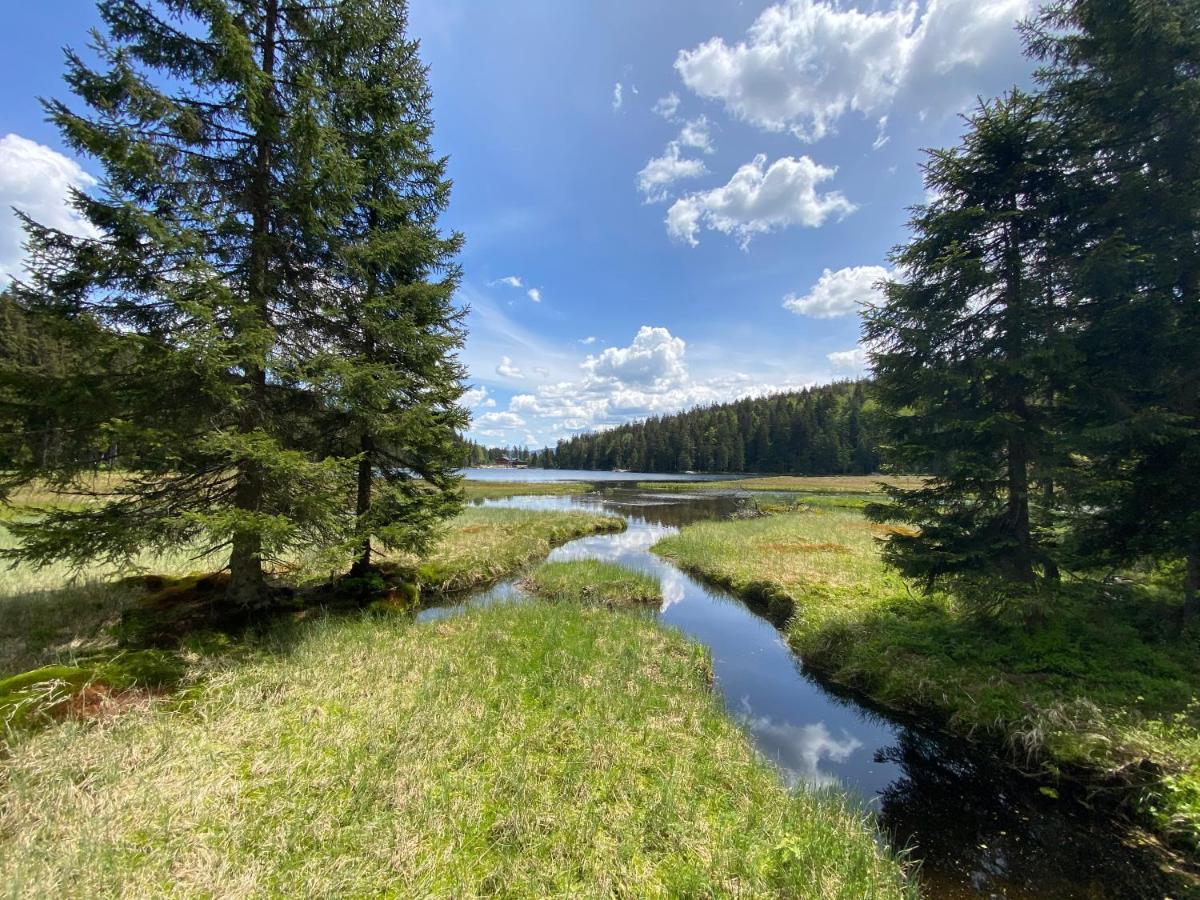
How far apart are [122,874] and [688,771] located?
5.09 m

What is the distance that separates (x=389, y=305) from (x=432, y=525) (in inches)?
212

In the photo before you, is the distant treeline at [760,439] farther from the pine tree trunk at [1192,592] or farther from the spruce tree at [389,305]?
the spruce tree at [389,305]

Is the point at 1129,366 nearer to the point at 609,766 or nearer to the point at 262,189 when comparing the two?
the point at 609,766

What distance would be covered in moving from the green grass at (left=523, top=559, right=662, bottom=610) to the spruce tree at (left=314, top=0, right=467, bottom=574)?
14.8ft

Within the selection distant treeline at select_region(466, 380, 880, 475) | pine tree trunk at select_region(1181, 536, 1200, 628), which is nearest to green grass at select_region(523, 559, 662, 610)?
pine tree trunk at select_region(1181, 536, 1200, 628)

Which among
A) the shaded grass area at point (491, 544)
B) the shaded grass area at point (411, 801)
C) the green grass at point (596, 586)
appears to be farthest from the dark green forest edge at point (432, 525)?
the shaded grass area at point (491, 544)

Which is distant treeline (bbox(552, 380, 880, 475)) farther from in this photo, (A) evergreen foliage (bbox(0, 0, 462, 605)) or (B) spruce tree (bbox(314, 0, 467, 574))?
(A) evergreen foliage (bbox(0, 0, 462, 605))

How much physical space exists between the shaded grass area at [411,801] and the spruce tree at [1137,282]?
766cm

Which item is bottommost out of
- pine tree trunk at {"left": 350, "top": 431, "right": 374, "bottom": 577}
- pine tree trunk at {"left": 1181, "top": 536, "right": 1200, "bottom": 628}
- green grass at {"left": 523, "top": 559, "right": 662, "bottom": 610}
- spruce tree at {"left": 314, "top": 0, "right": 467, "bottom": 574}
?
green grass at {"left": 523, "top": 559, "right": 662, "bottom": 610}

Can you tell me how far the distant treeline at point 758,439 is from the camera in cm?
9475

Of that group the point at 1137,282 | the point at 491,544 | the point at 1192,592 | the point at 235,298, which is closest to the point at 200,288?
the point at 235,298

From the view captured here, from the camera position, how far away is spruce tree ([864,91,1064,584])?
8.18m

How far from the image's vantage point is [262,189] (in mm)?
8391

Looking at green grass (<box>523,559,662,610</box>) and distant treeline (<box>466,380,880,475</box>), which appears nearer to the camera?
green grass (<box>523,559,662,610</box>)
